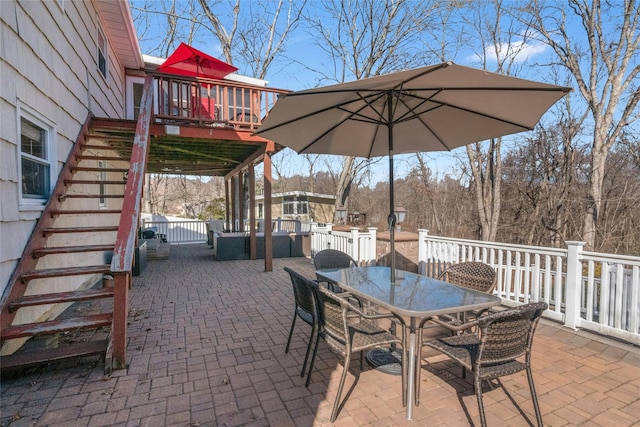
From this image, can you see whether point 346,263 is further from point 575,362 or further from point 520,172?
point 520,172

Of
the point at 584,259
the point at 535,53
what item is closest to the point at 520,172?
the point at 535,53

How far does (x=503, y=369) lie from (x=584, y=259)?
7.27ft

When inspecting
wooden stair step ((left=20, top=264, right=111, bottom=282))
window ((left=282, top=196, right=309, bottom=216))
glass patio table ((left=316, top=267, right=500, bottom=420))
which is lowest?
glass patio table ((left=316, top=267, right=500, bottom=420))

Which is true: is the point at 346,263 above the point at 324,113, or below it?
below

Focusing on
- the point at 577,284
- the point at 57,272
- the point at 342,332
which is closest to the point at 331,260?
the point at 342,332

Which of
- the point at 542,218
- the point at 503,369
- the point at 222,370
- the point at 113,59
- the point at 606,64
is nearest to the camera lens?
the point at 503,369

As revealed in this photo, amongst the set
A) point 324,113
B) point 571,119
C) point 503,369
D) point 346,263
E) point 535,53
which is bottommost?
point 503,369

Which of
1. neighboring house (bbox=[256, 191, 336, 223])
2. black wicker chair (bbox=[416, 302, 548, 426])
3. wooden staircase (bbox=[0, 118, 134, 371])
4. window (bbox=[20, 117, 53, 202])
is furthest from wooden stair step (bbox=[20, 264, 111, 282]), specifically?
neighboring house (bbox=[256, 191, 336, 223])

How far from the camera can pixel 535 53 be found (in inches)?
431

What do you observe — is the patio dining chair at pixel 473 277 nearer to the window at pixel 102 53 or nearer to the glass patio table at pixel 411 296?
the glass patio table at pixel 411 296

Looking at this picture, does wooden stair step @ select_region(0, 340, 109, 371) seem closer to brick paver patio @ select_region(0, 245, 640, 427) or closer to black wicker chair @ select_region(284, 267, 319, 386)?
brick paver patio @ select_region(0, 245, 640, 427)

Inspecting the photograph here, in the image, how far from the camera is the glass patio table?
2.18 m

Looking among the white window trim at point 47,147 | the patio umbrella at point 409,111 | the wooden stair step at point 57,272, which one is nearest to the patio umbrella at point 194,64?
the white window trim at point 47,147

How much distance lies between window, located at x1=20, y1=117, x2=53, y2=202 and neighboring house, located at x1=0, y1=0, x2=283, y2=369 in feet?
0.04
